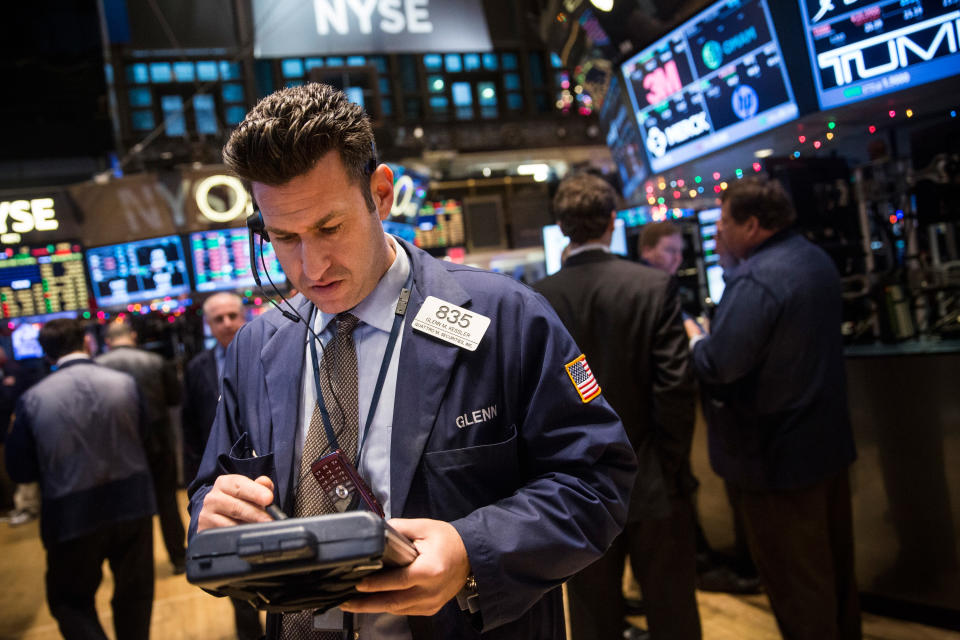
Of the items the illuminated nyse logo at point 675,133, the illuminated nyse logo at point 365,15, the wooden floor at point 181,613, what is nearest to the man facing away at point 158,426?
the wooden floor at point 181,613

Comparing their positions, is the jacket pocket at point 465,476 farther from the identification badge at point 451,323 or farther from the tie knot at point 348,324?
the tie knot at point 348,324

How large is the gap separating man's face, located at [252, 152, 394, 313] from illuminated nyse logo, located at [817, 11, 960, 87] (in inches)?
83.5

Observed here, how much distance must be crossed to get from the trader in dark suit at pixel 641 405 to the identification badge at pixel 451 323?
1.44 metres

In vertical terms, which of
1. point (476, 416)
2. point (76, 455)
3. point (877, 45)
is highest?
point (877, 45)

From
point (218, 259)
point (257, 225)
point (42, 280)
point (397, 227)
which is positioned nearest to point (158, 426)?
point (218, 259)

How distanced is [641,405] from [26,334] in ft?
19.8

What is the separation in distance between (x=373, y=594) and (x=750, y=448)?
221 cm

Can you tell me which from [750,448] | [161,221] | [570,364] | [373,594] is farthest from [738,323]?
[161,221]

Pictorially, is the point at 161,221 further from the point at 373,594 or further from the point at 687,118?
the point at 373,594

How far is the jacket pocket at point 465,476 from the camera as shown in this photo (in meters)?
1.10

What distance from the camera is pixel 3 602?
5.02m

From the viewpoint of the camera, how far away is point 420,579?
35.4 inches

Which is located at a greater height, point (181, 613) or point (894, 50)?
point (894, 50)

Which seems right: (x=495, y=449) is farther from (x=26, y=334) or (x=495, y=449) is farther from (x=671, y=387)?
(x=26, y=334)
